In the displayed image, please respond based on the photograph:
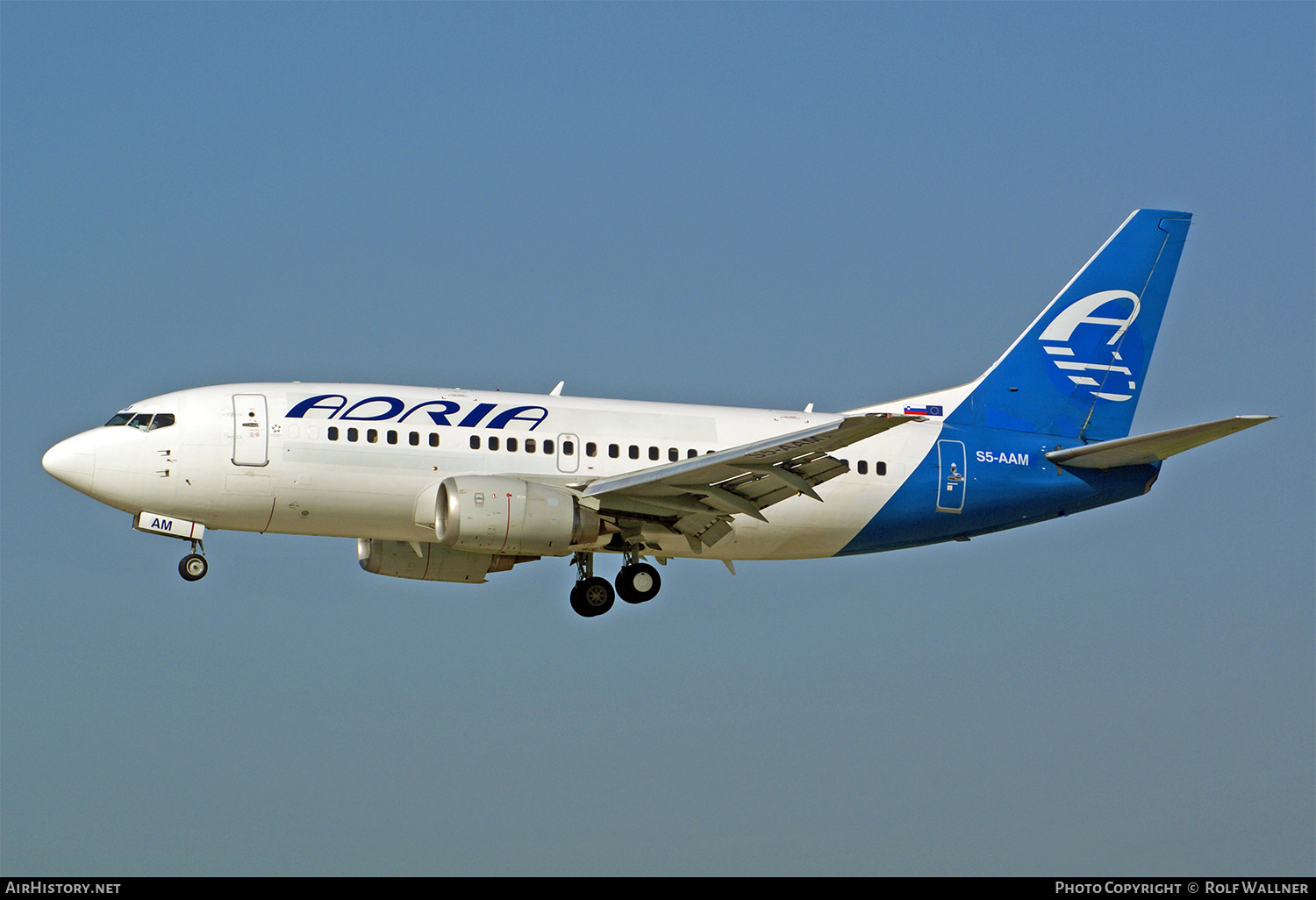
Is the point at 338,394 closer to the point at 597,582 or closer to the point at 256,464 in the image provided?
the point at 256,464

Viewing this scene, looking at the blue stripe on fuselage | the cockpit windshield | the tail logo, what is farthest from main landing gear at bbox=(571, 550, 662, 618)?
the tail logo

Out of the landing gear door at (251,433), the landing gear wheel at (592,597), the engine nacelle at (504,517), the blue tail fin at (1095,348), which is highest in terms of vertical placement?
the blue tail fin at (1095,348)

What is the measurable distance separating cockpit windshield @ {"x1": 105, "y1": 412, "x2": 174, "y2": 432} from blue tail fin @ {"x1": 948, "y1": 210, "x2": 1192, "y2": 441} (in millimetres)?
18207

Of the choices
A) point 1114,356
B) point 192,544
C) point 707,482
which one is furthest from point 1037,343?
point 192,544

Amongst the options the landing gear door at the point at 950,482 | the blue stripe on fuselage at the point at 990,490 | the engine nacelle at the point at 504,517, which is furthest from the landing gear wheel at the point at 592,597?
the landing gear door at the point at 950,482

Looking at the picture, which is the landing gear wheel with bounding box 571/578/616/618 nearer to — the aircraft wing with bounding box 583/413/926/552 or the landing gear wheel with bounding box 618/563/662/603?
the landing gear wheel with bounding box 618/563/662/603

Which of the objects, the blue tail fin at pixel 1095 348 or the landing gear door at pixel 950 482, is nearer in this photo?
the landing gear door at pixel 950 482

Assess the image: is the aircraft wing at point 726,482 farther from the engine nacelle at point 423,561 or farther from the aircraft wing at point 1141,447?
the aircraft wing at point 1141,447

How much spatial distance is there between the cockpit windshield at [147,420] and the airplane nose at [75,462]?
0.81 meters

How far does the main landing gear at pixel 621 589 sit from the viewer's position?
3762 centimetres

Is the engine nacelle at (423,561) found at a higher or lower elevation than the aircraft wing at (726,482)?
lower

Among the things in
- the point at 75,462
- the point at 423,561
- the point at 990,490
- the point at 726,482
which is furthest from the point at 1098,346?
the point at 75,462

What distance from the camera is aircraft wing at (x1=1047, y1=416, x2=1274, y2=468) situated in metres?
35.0

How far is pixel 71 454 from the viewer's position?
3509cm
